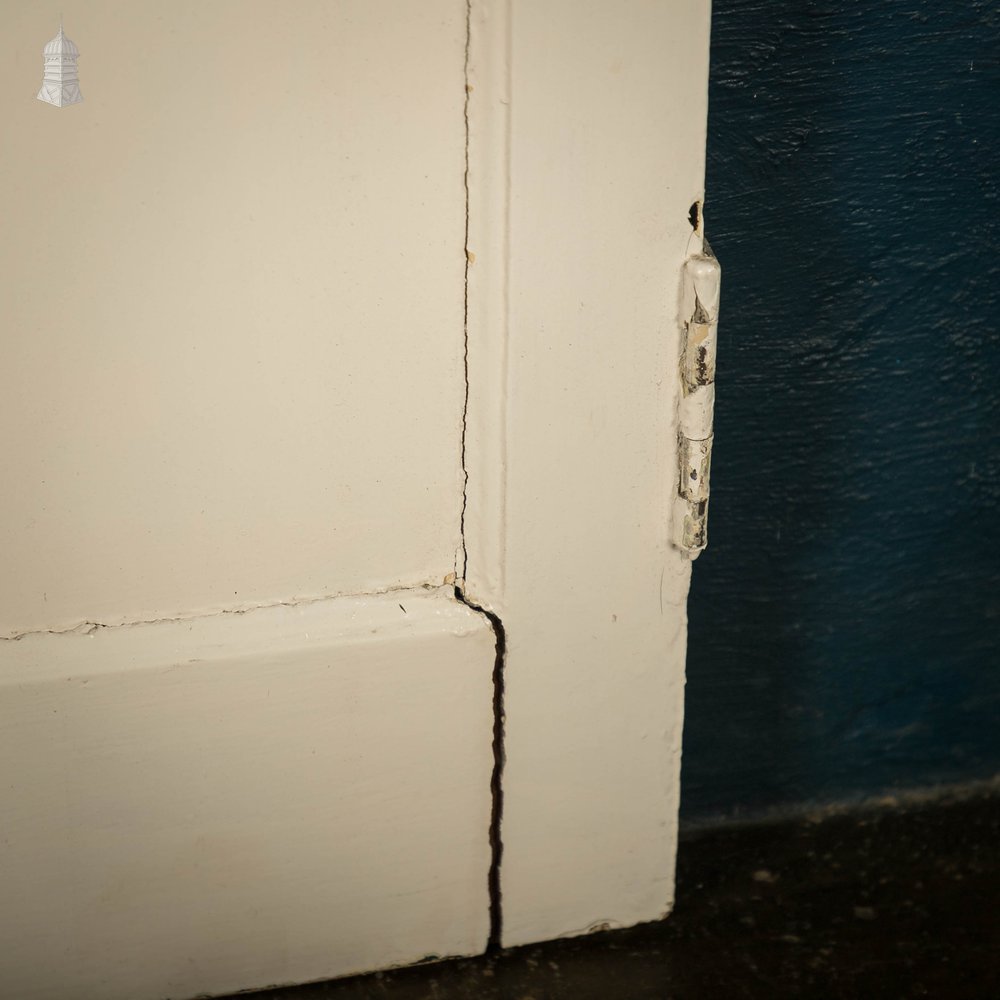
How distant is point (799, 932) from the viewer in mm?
1469

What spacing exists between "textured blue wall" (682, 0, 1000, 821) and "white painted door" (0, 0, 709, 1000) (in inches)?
9.9

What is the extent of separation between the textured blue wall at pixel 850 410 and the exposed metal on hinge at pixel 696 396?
24cm

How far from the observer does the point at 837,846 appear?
1.63 metres

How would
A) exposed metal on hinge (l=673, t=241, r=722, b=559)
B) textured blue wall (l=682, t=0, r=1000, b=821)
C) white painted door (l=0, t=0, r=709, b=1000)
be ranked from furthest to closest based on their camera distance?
1. textured blue wall (l=682, t=0, r=1000, b=821)
2. exposed metal on hinge (l=673, t=241, r=722, b=559)
3. white painted door (l=0, t=0, r=709, b=1000)

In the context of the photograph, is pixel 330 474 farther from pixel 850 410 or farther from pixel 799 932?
pixel 799 932

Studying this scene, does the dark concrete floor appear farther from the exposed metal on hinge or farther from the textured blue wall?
the exposed metal on hinge

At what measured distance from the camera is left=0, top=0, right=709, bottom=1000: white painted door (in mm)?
1049

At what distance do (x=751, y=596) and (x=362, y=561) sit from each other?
1.92 ft

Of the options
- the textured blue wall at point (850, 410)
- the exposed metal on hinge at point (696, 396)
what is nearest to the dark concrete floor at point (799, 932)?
the textured blue wall at point (850, 410)

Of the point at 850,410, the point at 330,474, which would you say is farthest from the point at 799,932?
the point at 330,474

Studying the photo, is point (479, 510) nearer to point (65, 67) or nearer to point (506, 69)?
point (506, 69)

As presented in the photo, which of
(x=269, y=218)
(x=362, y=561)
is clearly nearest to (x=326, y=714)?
(x=362, y=561)

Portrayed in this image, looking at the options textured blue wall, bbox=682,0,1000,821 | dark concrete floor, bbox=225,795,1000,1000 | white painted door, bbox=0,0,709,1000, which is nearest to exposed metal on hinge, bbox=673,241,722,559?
white painted door, bbox=0,0,709,1000

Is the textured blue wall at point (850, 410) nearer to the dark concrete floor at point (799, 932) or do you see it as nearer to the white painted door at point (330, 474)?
the dark concrete floor at point (799, 932)
